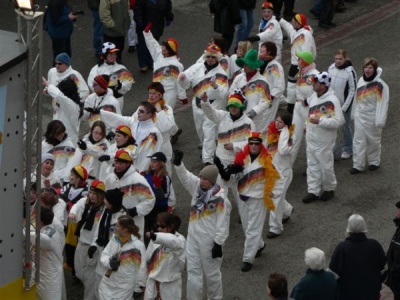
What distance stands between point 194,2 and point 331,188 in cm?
859

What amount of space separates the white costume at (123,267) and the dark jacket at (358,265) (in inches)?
77.9

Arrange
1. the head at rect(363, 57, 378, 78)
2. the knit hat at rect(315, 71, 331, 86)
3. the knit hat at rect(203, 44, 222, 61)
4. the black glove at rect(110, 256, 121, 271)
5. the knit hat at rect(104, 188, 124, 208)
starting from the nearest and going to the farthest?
the black glove at rect(110, 256, 121, 271)
the knit hat at rect(104, 188, 124, 208)
the knit hat at rect(315, 71, 331, 86)
the head at rect(363, 57, 378, 78)
the knit hat at rect(203, 44, 222, 61)

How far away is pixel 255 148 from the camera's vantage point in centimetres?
1288

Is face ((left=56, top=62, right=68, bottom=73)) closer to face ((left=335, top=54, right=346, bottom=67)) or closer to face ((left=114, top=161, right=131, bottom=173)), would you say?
face ((left=114, top=161, right=131, bottom=173))

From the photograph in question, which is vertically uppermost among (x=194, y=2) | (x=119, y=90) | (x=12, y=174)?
(x=12, y=174)

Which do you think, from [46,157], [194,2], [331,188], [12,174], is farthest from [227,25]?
[12,174]

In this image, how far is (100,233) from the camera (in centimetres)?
1212

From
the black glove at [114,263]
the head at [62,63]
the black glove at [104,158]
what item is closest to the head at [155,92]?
the black glove at [104,158]

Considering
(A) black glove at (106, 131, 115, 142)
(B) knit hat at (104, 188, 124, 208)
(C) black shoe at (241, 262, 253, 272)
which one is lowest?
(C) black shoe at (241, 262, 253, 272)

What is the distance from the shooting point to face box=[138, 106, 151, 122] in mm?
14000

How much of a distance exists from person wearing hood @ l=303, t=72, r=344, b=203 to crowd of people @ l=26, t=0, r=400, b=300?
0.05ft

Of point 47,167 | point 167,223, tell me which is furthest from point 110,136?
point 167,223

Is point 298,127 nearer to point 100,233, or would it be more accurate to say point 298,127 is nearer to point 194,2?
point 100,233

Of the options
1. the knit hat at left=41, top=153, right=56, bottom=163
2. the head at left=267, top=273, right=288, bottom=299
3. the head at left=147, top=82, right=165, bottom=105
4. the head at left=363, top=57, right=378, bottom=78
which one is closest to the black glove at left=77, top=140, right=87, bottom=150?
the knit hat at left=41, top=153, right=56, bottom=163
